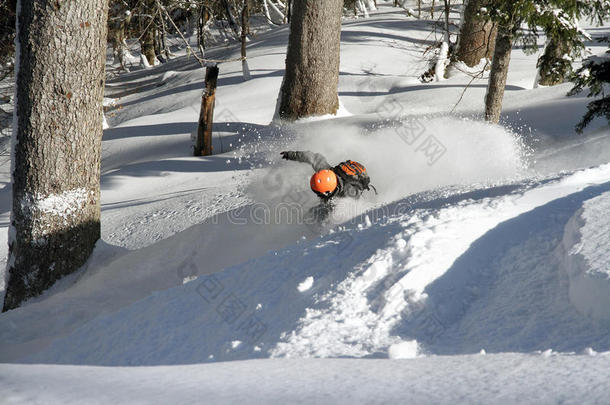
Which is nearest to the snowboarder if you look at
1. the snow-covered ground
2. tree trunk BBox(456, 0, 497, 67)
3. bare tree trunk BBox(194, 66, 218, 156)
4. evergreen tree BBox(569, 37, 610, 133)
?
the snow-covered ground

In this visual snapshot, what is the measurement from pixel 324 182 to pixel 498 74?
3.83 meters

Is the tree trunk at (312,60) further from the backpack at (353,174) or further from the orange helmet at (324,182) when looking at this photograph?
the orange helmet at (324,182)

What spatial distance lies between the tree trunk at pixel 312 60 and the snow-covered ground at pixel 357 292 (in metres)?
2.32

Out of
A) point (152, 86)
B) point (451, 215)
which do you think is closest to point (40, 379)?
point (451, 215)

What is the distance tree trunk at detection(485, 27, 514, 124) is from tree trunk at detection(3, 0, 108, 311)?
16.6ft

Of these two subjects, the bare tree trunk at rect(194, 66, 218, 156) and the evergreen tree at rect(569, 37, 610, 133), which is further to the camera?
the bare tree trunk at rect(194, 66, 218, 156)

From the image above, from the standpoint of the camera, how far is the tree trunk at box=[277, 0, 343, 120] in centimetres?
930

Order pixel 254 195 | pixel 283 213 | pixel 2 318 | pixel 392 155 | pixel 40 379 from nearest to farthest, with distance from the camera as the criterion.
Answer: pixel 40 379
pixel 2 318
pixel 283 213
pixel 254 195
pixel 392 155

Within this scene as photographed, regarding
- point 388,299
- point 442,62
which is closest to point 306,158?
point 388,299

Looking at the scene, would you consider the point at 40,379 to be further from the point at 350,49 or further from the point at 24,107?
the point at 350,49

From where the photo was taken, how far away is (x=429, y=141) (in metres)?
7.48

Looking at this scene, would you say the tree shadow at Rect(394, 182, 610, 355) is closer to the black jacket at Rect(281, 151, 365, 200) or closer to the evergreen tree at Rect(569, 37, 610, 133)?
the black jacket at Rect(281, 151, 365, 200)

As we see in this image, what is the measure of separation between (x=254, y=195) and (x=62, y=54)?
281 cm

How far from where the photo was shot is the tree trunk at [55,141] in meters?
4.45
